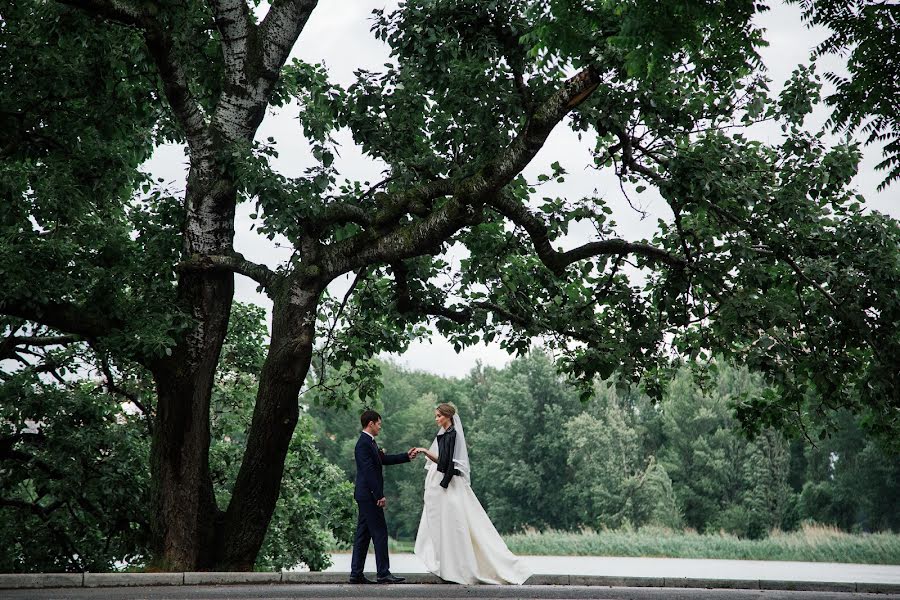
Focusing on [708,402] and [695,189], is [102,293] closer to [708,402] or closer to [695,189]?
[695,189]

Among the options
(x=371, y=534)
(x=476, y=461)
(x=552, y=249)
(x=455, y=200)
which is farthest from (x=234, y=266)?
(x=476, y=461)

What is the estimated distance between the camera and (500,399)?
73688 millimetres

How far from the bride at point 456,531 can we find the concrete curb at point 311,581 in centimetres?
37

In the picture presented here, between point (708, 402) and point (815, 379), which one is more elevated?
point (708, 402)

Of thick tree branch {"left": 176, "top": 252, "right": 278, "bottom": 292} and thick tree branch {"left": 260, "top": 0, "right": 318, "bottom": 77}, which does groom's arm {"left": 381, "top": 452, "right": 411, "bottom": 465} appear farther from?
thick tree branch {"left": 260, "top": 0, "right": 318, "bottom": 77}

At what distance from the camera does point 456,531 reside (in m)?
11.9

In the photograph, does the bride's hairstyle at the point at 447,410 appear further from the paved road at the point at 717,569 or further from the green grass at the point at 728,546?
the green grass at the point at 728,546

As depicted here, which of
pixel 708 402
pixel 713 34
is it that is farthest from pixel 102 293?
pixel 708 402

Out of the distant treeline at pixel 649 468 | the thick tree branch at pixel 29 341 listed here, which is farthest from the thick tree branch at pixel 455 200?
the distant treeline at pixel 649 468

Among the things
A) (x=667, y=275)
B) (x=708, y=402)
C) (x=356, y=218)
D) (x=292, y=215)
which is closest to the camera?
(x=292, y=215)

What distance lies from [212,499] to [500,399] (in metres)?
60.7

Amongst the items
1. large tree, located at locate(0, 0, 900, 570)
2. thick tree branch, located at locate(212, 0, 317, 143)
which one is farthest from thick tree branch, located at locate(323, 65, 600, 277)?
thick tree branch, located at locate(212, 0, 317, 143)

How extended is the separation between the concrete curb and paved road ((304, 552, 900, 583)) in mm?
12303

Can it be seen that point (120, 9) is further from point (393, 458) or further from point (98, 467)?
point (98, 467)
